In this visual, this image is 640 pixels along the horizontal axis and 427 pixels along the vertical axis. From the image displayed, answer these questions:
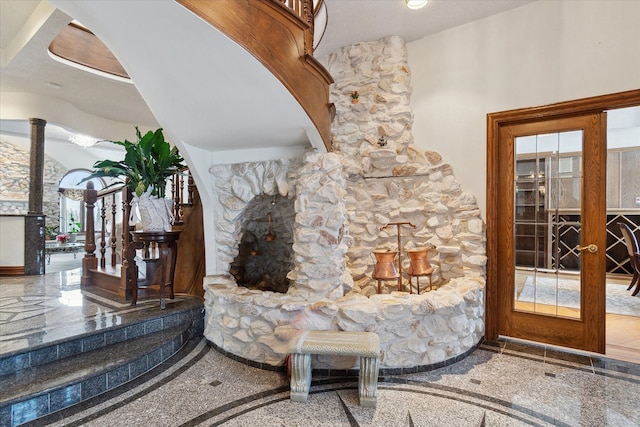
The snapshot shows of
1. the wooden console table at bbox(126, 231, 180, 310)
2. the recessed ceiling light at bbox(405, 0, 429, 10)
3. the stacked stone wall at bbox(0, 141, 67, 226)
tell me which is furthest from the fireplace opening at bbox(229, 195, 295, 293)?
the stacked stone wall at bbox(0, 141, 67, 226)

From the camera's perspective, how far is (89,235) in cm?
350

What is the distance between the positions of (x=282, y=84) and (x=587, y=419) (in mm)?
2581

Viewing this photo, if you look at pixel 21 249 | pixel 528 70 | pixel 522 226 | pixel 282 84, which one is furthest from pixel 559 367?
pixel 21 249

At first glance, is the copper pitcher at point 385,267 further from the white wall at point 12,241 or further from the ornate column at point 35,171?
the white wall at point 12,241

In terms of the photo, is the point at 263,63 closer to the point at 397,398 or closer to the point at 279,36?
the point at 279,36

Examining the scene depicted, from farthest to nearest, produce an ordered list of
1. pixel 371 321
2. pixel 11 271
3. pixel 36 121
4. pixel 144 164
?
pixel 36 121 → pixel 11 271 → pixel 144 164 → pixel 371 321

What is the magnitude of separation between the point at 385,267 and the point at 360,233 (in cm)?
62

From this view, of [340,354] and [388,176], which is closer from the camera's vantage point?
[340,354]

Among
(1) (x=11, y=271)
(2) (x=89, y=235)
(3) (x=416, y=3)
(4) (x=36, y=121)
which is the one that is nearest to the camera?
(3) (x=416, y=3)

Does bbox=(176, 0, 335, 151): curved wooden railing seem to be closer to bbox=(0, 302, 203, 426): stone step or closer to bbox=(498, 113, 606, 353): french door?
bbox=(498, 113, 606, 353): french door

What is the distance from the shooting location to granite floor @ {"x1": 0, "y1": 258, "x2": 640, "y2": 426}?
1.77m

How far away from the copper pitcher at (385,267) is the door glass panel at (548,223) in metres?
1.16

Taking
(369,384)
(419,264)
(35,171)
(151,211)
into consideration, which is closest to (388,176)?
(419,264)

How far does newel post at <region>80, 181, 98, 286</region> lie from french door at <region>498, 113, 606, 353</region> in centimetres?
414
